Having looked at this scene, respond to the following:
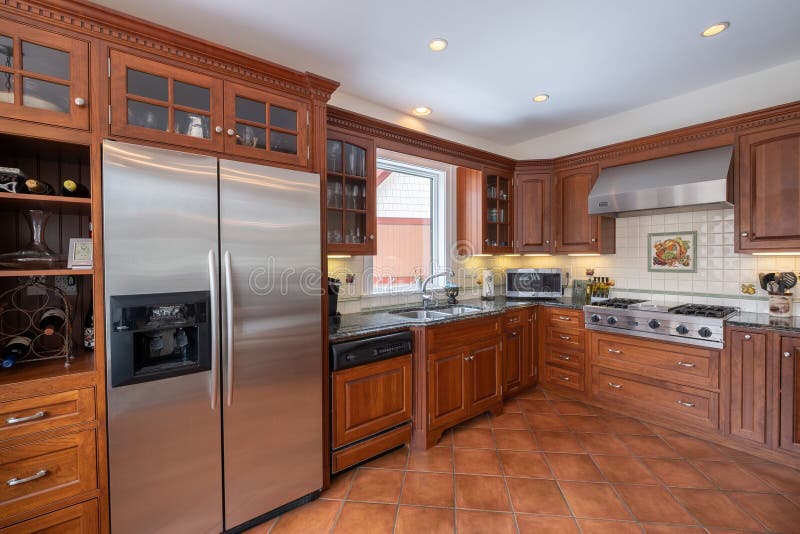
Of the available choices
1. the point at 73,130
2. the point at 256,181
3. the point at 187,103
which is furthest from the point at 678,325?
the point at 73,130

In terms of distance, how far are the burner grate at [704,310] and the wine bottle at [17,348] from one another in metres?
3.98

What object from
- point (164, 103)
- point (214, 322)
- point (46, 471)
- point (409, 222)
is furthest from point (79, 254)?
point (409, 222)

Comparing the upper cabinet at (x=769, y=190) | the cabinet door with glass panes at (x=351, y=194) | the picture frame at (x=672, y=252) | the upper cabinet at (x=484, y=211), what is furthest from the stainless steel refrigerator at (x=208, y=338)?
the picture frame at (x=672, y=252)

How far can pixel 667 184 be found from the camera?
2791mm

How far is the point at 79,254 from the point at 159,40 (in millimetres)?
1005

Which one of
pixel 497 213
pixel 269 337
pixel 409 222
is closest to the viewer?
pixel 269 337

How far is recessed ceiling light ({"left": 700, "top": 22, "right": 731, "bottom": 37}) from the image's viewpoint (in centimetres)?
207

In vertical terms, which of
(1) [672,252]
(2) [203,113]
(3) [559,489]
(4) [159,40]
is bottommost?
(3) [559,489]

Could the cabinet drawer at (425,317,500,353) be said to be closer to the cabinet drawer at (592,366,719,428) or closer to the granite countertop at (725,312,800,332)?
the cabinet drawer at (592,366,719,428)

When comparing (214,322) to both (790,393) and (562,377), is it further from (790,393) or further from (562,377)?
(790,393)

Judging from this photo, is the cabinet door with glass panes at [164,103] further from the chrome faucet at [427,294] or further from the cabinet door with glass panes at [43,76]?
the chrome faucet at [427,294]

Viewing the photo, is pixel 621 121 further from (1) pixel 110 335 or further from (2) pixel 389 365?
(1) pixel 110 335

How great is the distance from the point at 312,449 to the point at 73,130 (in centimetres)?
185

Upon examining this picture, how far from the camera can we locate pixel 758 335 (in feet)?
7.62
